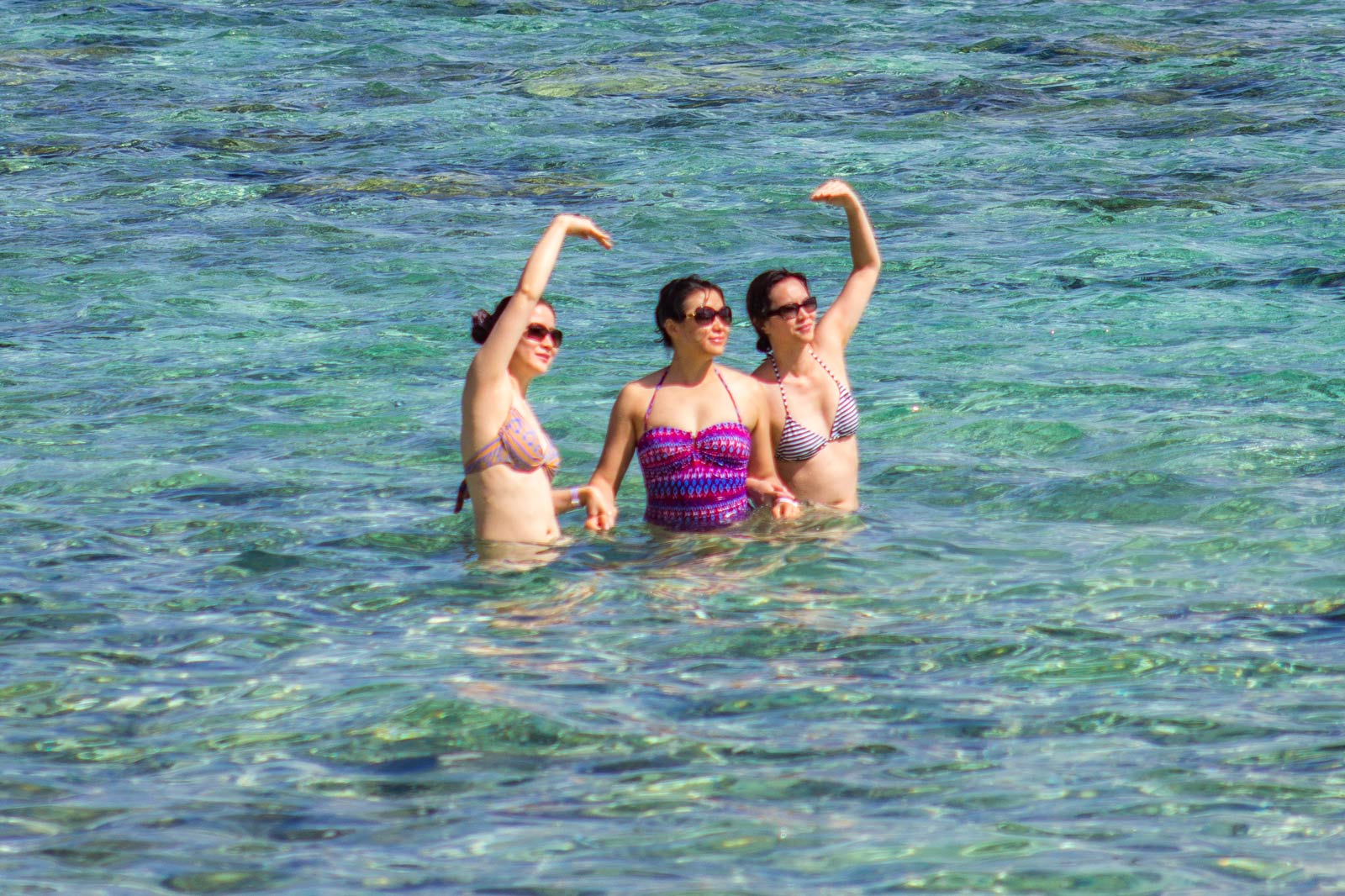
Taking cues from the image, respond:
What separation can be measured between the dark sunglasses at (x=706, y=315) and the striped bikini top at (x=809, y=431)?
0.70 m

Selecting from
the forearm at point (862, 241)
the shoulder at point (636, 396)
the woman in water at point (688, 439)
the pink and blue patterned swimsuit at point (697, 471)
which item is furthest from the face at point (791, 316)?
the shoulder at point (636, 396)

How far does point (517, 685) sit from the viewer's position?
5.86 m

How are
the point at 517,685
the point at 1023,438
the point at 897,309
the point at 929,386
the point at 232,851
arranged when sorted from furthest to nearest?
the point at 897,309 → the point at 929,386 → the point at 1023,438 → the point at 517,685 → the point at 232,851

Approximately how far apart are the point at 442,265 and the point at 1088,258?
5.12 m

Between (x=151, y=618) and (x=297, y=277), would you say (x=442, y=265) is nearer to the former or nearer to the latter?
(x=297, y=277)

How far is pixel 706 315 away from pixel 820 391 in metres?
0.91

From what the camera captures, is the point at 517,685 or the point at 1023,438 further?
the point at 1023,438

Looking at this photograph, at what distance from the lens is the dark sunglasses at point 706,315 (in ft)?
23.4

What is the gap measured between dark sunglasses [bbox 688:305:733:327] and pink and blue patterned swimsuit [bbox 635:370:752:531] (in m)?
0.41

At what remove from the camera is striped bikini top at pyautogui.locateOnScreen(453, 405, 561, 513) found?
6980mm

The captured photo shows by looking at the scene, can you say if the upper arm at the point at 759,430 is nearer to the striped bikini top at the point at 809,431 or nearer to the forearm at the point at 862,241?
the striped bikini top at the point at 809,431

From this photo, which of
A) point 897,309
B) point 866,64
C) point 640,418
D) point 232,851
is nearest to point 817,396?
point 640,418

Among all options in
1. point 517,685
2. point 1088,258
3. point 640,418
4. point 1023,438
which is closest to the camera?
point 517,685

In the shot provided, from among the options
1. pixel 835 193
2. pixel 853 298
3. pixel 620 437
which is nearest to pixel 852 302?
pixel 853 298
